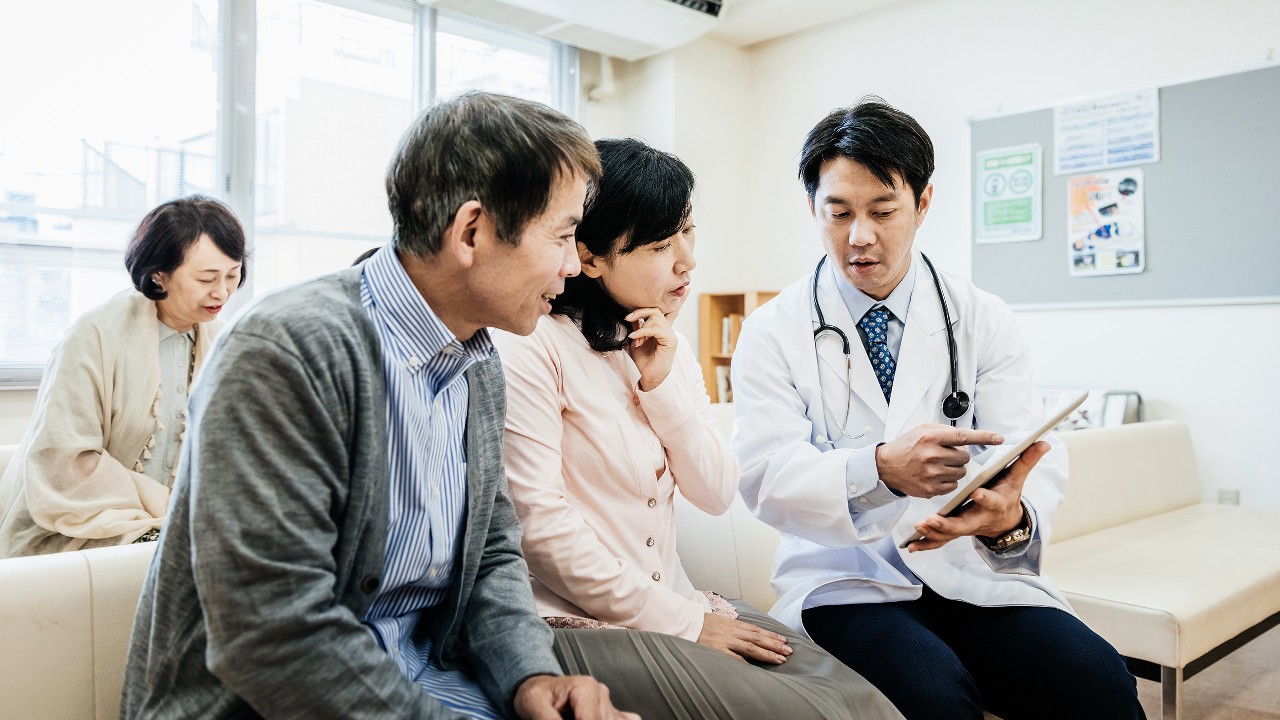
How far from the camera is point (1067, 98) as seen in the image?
439 cm

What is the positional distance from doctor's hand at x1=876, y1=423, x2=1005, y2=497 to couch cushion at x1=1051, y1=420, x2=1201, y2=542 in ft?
4.38

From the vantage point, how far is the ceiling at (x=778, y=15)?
16.8 feet

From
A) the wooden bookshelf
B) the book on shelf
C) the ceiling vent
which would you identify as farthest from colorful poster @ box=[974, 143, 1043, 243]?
the ceiling vent

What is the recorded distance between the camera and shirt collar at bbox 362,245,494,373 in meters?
1.00

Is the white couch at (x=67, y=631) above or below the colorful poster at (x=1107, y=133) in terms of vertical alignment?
below

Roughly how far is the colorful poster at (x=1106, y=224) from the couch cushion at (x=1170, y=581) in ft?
5.21

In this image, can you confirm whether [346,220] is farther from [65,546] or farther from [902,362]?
[902,362]

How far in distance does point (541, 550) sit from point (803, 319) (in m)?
0.77

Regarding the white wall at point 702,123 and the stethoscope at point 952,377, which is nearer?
the stethoscope at point 952,377

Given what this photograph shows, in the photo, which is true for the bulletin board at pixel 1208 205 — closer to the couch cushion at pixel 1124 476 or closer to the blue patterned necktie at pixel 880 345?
the couch cushion at pixel 1124 476

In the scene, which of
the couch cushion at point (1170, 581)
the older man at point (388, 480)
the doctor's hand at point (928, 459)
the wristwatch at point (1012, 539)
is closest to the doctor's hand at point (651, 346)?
the older man at point (388, 480)

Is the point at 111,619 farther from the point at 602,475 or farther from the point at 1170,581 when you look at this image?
the point at 1170,581

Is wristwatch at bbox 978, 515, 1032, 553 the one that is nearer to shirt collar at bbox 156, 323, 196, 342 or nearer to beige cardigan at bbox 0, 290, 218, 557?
beige cardigan at bbox 0, 290, 218, 557

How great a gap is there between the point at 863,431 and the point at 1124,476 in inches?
71.9
